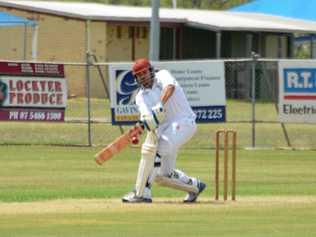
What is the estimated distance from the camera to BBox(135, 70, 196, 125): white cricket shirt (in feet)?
51.3

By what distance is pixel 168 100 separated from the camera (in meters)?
15.6

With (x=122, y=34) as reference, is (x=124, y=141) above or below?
below

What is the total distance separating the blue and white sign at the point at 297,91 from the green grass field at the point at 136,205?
4.94 feet

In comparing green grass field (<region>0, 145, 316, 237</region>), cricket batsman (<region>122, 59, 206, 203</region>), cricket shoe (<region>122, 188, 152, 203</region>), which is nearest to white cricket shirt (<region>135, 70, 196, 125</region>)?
cricket batsman (<region>122, 59, 206, 203</region>)

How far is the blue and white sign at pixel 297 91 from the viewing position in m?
28.1

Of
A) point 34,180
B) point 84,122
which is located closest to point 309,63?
point 84,122

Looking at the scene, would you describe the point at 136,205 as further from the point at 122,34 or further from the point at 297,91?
the point at 122,34

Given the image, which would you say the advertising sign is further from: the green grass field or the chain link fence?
the green grass field

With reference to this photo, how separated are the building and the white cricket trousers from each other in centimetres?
2933

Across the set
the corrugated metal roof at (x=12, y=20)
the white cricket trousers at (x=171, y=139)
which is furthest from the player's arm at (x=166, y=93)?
the corrugated metal roof at (x=12, y=20)

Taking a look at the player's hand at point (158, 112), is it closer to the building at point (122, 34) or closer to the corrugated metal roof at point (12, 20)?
the corrugated metal roof at point (12, 20)

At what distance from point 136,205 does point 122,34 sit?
33.1 meters

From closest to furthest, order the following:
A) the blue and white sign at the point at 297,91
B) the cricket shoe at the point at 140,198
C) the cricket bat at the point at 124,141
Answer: the cricket bat at the point at 124,141, the cricket shoe at the point at 140,198, the blue and white sign at the point at 297,91

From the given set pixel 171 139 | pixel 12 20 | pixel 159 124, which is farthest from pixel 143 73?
pixel 12 20
